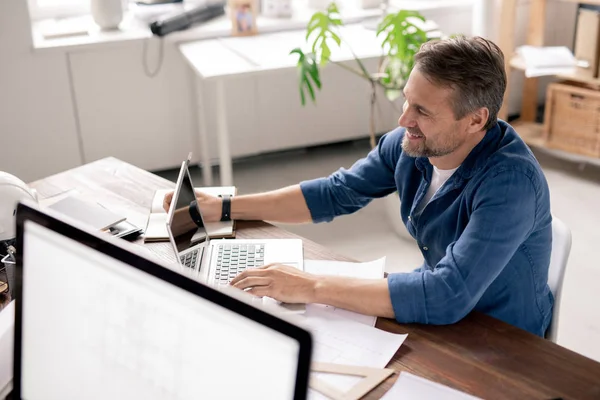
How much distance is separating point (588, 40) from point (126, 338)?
3.31 meters

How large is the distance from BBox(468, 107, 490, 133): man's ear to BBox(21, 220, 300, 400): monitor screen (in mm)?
904

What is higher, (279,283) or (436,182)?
(436,182)

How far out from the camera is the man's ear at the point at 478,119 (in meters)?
1.51

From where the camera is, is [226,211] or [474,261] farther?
[226,211]

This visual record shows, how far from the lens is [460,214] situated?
153cm

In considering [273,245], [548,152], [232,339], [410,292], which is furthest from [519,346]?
[548,152]

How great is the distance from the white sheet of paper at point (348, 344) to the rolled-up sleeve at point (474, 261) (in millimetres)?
78

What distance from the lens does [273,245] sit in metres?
1.66

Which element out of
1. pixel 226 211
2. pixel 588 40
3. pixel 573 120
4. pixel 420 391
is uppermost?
pixel 588 40

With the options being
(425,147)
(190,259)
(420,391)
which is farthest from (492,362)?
(190,259)

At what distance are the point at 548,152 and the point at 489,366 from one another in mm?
2954

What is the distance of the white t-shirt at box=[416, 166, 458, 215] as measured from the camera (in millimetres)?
1625

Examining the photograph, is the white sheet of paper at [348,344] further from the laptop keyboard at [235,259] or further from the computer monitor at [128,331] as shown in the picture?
the computer monitor at [128,331]

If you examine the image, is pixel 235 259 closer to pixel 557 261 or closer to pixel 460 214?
pixel 460 214
